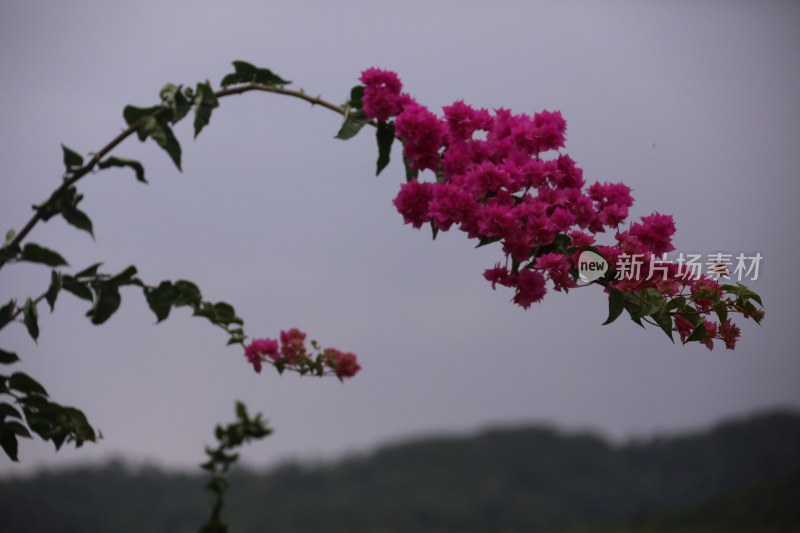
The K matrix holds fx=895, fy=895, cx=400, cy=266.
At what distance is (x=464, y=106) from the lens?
1657 mm

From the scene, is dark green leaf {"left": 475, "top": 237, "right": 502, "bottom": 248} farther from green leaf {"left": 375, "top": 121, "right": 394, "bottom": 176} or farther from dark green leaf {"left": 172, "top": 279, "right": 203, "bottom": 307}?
dark green leaf {"left": 172, "top": 279, "right": 203, "bottom": 307}

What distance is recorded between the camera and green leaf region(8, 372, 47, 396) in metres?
1.66

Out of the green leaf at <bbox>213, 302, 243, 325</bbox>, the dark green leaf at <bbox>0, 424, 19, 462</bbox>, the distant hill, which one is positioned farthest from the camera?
the distant hill

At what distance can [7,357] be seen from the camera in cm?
165

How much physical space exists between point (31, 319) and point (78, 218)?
0.20m

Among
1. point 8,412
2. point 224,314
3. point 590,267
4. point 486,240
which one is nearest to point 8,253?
point 8,412

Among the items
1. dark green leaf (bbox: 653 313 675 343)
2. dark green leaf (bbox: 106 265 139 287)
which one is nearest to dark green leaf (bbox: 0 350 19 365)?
dark green leaf (bbox: 106 265 139 287)

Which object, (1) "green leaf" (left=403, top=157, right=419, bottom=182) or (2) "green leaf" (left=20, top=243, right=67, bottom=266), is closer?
(2) "green leaf" (left=20, top=243, right=67, bottom=266)

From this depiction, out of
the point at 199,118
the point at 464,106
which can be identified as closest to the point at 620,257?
the point at 464,106

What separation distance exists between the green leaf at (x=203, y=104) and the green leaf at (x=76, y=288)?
34 cm

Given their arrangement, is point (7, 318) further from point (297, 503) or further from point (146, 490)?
point (297, 503)

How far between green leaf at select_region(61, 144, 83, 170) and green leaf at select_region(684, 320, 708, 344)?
1.15 metres

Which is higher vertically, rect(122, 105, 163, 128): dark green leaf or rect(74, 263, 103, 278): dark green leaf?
rect(122, 105, 163, 128): dark green leaf

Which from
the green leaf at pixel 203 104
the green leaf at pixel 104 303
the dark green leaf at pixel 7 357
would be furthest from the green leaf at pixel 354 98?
the dark green leaf at pixel 7 357
